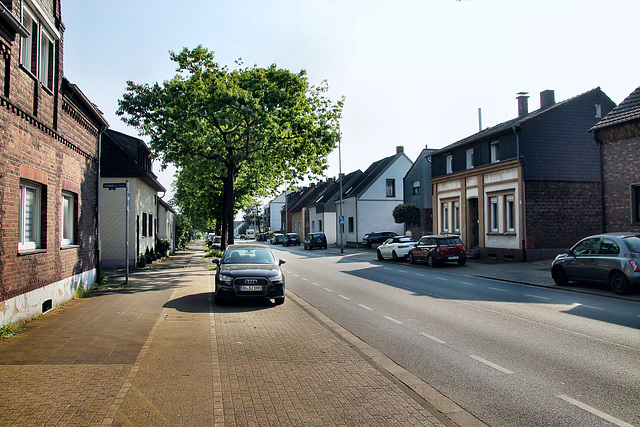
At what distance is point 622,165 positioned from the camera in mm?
17328

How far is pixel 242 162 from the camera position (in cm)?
2458

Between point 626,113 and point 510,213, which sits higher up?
point 626,113

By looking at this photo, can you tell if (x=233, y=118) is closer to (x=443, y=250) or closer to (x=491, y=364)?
(x=443, y=250)

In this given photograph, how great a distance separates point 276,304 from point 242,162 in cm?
1400

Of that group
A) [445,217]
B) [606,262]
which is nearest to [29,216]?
[606,262]

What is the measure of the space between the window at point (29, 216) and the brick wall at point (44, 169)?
0.36ft

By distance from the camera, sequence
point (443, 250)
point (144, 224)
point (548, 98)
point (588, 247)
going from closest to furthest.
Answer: point (588, 247) < point (443, 250) < point (144, 224) < point (548, 98)

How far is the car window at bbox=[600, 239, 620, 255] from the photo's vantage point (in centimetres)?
1291

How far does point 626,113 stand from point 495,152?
942 centimetres

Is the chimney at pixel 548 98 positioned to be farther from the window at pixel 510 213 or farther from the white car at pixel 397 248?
the white car at pixel 397 248

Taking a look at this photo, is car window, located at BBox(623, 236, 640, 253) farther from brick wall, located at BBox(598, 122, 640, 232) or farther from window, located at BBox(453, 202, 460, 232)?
window, located at BBox(453, 202, 460, 232)

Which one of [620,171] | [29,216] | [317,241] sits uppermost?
[620,171]

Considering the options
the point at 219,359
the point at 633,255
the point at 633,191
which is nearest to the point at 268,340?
the point at 219,359

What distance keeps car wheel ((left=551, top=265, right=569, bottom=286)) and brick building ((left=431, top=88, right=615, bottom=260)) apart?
8.87 metres
